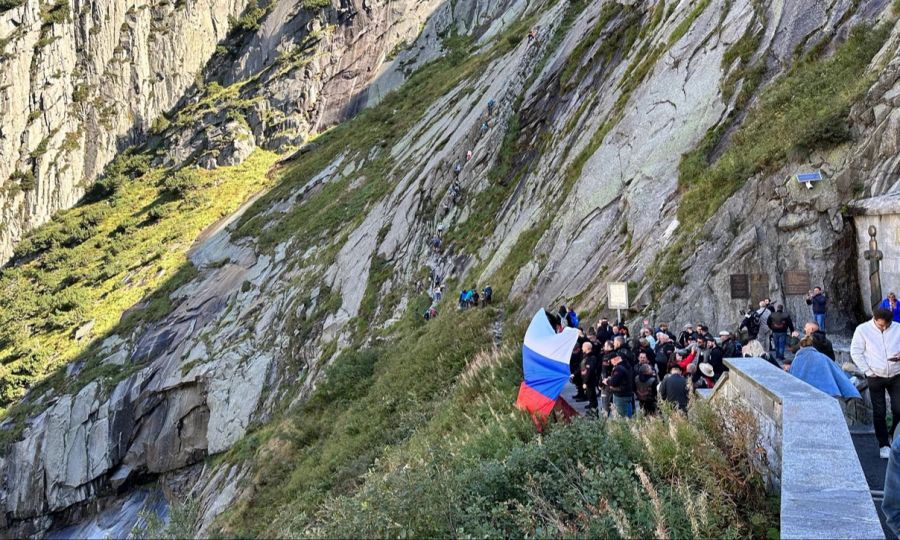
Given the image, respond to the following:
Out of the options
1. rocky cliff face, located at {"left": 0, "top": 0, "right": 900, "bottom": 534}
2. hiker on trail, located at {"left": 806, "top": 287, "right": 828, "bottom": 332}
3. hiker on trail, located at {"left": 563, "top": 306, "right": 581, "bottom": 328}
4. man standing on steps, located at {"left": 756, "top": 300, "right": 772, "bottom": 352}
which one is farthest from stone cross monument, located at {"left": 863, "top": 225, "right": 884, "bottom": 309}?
hiker on trail, located at {"left": 563, "top": 306, "right": 581, "bottom": 328}

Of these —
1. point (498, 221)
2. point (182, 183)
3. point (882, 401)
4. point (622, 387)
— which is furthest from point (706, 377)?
point (182, 183)

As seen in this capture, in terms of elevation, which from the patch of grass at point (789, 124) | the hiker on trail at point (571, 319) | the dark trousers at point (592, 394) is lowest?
the dark trousers at point (592, 394)

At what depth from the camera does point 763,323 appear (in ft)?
43.3

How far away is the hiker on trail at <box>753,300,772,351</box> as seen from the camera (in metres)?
12.9

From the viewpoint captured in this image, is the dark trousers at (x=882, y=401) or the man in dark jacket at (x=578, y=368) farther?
the man in dark jacket at (x=578, y=368)

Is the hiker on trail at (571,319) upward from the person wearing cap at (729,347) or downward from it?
upward

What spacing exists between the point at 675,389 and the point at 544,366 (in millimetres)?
2912

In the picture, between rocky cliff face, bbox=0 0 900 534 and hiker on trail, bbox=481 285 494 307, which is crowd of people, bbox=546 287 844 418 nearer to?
rocky cliff face, bbox=0 0 900 534

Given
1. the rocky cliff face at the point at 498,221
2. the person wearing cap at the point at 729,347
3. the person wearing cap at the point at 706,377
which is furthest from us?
the rocky cliff face at the point at 498,221

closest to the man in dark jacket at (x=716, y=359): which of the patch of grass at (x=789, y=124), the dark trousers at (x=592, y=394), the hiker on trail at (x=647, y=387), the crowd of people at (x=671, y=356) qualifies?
the crowd of people at (x=671, y=356)

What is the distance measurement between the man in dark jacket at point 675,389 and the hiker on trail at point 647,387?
470mm

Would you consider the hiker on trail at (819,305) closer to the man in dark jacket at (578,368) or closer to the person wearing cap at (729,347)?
the person wearing cap at (729,347)

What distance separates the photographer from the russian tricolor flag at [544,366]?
1043 centimetres

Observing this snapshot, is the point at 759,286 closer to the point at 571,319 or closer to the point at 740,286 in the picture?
the point at 740,286
